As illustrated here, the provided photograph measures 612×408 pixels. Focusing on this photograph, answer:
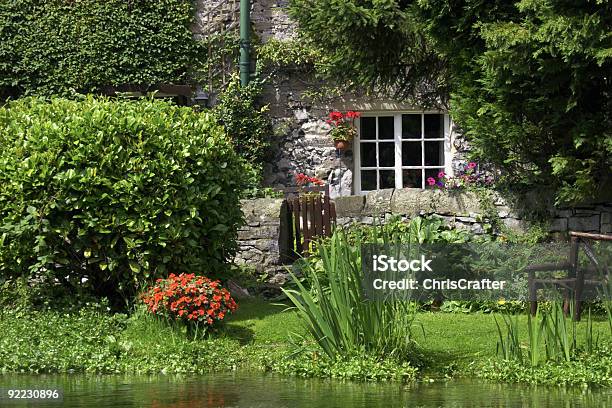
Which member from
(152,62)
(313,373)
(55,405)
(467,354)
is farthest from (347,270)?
(152,62)

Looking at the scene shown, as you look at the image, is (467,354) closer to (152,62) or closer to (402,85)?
(402,85)

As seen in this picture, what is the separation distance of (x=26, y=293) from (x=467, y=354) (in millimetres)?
4275

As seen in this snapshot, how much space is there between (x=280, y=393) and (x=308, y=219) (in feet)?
17.0

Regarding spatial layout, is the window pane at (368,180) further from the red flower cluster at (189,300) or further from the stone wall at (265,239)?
the red flower cluster at (189,300)

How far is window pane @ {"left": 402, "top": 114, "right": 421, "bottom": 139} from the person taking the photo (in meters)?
16.3

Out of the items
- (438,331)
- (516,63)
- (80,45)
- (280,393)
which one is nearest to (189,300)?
(280,393)

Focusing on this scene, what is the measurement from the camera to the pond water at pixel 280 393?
6238 millimetres

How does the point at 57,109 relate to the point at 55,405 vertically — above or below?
above

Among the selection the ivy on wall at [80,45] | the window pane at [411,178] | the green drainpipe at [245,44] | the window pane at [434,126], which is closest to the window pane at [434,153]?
the window pane at [434,126]

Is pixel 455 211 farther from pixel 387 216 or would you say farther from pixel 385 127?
pixel 385 127

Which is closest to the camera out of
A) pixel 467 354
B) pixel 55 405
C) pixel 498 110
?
pixel 55 405

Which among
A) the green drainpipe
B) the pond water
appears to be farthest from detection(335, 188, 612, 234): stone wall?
the green drainpipe

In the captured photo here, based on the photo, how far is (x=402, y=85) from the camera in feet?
39.5

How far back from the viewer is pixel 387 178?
53.8 feet
